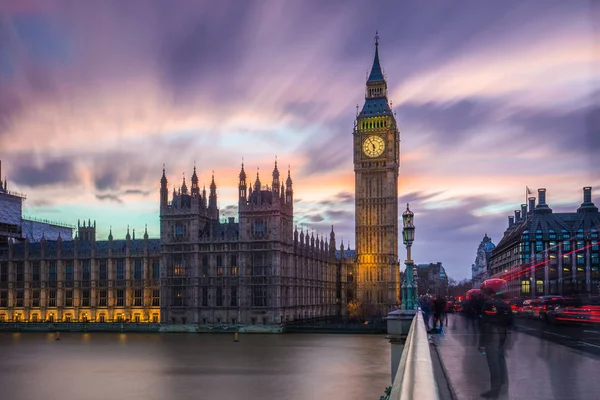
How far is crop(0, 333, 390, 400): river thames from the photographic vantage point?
43.7m

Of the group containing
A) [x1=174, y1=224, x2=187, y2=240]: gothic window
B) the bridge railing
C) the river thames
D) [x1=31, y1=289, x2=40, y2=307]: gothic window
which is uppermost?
[x1=174, y1=224, x2=187, y2=240]: gothic window

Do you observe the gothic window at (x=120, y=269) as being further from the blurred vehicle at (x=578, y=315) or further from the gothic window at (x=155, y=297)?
the blurred vehicle at (x=578, y=315)

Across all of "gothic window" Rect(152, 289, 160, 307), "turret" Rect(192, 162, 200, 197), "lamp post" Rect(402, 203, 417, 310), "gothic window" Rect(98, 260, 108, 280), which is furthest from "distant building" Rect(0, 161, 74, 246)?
"lamp post" Rect(402, 203, 417, 310)

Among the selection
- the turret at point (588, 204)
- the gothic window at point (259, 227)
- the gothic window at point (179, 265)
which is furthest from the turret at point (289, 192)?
the turret at point (588, 204)

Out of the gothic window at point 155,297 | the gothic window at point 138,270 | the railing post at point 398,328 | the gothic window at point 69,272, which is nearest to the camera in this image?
the railing post at point 398,328

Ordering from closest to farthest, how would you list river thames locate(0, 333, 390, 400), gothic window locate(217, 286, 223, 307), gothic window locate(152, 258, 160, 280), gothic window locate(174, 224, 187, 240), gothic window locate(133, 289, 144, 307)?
river thames locate(0, 333, 390, 400) → gothic window locate(217, 286, 223, 307) → gothic window locate(174, 224, 187, 240) → gothic window locate(152, 258, 160, 280) → gothic window locate(133, 289, 144, 307)

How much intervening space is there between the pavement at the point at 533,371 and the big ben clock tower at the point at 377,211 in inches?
3472

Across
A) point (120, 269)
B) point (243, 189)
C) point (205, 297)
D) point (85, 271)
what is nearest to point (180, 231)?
point (205, 297)

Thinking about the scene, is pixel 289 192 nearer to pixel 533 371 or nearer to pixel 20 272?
pixel 20 272

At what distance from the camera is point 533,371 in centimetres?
2083

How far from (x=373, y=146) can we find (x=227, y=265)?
145 feet

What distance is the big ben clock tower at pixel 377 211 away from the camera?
121500 mm

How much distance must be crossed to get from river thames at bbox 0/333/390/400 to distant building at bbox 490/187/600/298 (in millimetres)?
63294

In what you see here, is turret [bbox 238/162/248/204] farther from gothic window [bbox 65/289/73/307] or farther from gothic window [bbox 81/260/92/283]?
gothic window [bbox 65/289/73/307]
